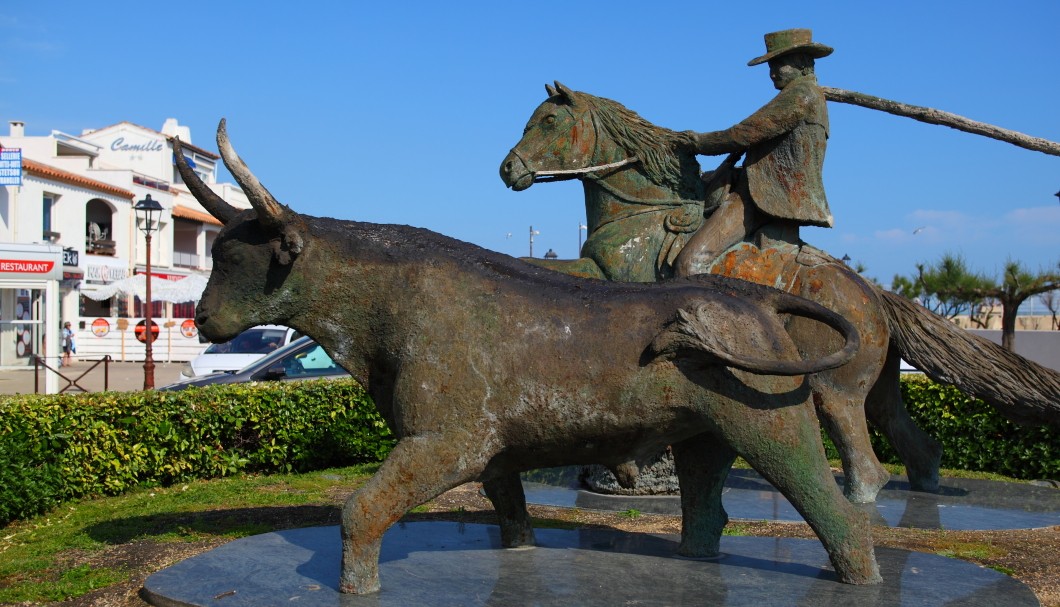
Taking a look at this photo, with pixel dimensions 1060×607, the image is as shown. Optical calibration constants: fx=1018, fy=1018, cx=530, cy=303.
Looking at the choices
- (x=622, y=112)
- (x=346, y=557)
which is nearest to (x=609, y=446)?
(x=346, y=557)

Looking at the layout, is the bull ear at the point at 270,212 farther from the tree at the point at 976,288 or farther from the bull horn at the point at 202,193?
the tree at the point at 976,288

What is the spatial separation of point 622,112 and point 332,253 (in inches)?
142

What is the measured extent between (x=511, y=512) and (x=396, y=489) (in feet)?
4.14

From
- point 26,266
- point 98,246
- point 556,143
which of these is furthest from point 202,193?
point 98,246

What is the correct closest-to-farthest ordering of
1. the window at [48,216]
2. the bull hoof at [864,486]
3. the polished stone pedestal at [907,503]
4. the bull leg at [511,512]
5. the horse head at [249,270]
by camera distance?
the horse head at [249,270] → the bull leg at [511,512] → the bull hoof at [864,486] → the polished stone pedestal at [907,503] → the window at [48,216]

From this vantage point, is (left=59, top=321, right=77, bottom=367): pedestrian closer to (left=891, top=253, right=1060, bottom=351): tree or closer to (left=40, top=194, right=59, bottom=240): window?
(left=40, top=194, right=59, bottom=240): window

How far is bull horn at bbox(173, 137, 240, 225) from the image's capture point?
182 inches

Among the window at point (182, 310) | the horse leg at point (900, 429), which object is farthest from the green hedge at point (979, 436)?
the window at point (182, 310)

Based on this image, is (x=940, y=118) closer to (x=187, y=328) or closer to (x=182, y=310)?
(x=187, y=328)

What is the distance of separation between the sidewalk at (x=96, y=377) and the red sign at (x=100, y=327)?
3.80 feet

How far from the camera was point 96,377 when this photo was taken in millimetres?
25703

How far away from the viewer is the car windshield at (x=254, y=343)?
1747 centimetres

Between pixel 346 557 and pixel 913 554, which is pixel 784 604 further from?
pixel 346 557

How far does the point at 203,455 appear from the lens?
1038 cm
